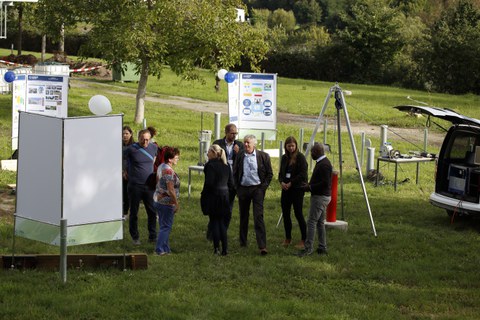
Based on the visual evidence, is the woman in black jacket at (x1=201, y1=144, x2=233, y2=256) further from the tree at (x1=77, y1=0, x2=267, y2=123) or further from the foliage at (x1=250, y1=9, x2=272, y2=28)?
the foliage at (x1=250, y1=9, x2=272, y2=28)

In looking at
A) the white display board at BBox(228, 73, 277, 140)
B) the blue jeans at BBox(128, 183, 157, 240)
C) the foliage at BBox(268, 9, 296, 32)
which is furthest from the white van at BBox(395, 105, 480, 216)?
the foliage at BBox(268, 9, 296, 32)

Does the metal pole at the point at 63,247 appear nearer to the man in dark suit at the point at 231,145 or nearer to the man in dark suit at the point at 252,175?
the man in dark suit at the point at 252,175

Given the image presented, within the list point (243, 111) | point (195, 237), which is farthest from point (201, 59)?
point (195, 237)

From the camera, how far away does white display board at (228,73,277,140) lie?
75.2ft

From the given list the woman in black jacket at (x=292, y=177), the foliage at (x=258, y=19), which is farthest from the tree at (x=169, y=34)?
the woman in black jacket at (x=292, y=177)

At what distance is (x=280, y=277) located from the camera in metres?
12.4

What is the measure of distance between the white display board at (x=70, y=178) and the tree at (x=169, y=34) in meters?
14.9

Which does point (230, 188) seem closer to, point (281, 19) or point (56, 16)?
point (56, 16)

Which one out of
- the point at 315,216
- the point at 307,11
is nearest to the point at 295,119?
the point at 315,216

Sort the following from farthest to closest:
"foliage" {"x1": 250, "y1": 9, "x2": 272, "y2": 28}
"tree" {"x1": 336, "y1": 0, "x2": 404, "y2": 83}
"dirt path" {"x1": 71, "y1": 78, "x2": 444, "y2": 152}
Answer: "tree" {"x1": 336, "y1": 0, "x2": 404, "y2": 83} → "foliage" {"x1": 250, "y1": 9, "x2": 272, "y2": 28} → "dirt path" {"x1": 71, "y1": 78, "x2": 444, "y2": 152}

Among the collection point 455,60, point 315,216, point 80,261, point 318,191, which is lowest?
point 80,261

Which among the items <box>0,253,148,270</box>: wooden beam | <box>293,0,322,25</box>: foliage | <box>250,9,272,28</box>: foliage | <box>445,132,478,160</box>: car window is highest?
<box>293,0,322,25</box>: foliage

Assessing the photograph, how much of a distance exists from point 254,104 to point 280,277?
1096cm

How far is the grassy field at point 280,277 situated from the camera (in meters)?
10.7
